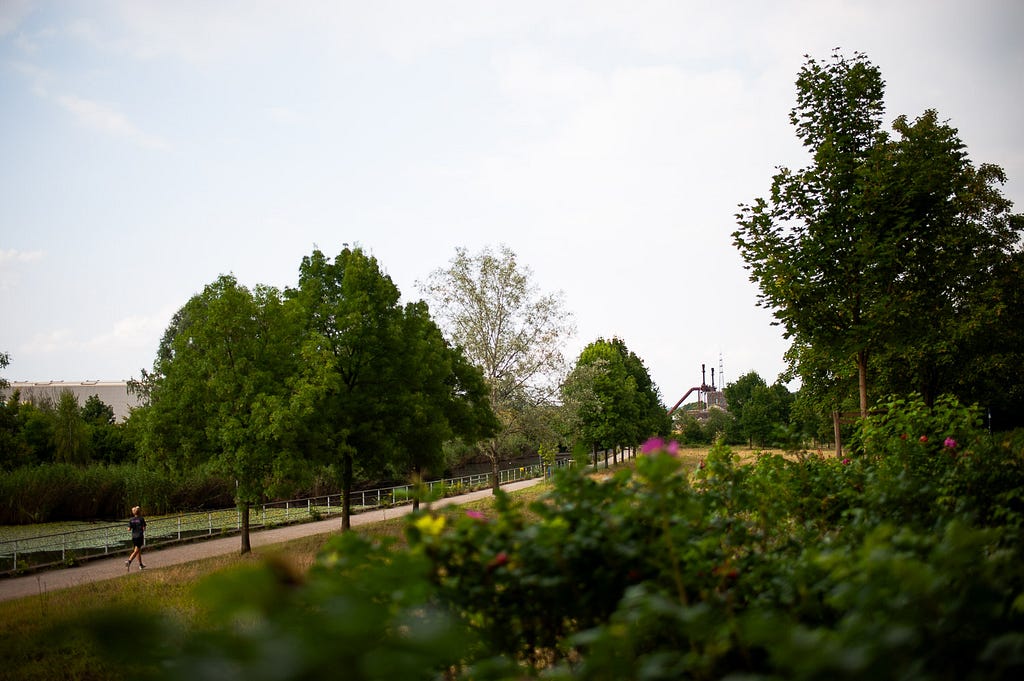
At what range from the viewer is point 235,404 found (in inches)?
764

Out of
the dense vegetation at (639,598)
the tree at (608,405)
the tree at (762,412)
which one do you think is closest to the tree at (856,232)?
the dense vegetation at (639,598)

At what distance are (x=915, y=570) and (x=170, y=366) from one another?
21.2m

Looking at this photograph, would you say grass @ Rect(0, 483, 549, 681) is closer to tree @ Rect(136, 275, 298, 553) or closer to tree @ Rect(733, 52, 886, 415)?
tree @ Rect(136, 275, 298, 553)

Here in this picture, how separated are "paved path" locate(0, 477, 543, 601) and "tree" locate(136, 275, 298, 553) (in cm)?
203

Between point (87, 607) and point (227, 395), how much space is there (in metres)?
12.7

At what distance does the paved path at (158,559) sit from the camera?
15563 mm

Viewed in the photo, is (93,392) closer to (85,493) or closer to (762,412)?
(85,493)

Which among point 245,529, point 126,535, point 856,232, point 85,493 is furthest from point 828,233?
point 85,493

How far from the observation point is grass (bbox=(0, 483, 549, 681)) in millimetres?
3569

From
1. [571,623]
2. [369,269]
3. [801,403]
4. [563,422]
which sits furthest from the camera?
[563,422]

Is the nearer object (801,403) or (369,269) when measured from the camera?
(369,269)

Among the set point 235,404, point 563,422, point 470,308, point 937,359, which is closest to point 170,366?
point 235,404

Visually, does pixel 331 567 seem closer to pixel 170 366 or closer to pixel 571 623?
pixel 571 623

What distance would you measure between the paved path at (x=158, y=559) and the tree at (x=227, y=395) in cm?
203
